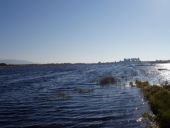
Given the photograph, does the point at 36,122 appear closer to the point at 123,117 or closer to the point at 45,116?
the point at 45,116

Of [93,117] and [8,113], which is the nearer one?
[93,117]

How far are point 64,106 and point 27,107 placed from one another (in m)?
4.22

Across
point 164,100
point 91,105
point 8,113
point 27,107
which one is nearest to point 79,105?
point 91,105

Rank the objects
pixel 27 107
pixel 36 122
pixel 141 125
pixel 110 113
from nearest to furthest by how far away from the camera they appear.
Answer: pixel 141 125 → pixel 36 122 → pixel 110 113 → pixel 27 107

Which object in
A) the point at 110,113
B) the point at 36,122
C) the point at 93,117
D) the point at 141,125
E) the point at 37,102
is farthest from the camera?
the point at 37,102

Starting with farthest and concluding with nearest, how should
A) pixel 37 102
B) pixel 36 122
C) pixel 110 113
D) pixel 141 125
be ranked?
1. pixel 37 102
2. pixel 110 113
3. pixel 36 122
4. pixel 141 125

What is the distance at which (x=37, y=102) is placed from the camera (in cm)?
3550

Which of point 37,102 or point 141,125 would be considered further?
point 37,102

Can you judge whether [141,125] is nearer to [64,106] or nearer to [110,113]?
[110,113]

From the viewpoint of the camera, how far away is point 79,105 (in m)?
32.8

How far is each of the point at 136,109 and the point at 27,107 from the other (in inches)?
483

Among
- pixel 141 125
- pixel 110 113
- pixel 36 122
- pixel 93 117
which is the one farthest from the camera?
pixel 110 113

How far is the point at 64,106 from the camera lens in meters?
32.2

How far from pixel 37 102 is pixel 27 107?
12.4 ft
